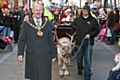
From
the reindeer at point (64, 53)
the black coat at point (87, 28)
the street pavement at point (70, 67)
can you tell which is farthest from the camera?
Result: the street pavement at point (70, 67)

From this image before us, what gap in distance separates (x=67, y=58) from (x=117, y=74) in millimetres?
3362

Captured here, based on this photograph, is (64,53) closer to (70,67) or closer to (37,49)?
(70,67)

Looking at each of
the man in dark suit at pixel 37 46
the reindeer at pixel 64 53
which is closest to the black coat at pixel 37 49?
the man in dark suit at pixel 37 46

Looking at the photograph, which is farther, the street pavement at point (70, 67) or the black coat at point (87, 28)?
the street pavement at point (70, 67)

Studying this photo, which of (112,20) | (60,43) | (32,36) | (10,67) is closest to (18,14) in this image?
(112,20)

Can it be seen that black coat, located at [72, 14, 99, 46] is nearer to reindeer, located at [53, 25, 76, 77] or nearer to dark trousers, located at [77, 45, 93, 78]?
dark trousers, located at [77, 45, 93, 78]

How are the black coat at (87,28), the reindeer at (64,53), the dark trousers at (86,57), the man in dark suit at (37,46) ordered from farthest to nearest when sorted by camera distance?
1. the reindeer at (64,53)
2. the dark trousers at (86,57)
3. the black coat at (87,28)
4. the man in dark suit at (37,46)

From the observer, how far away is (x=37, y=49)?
623 cm

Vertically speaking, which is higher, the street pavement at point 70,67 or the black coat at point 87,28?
the black coat at point 87,28

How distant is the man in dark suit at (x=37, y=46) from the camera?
6.21m

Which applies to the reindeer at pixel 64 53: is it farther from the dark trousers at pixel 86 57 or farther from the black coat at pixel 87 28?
the black coat at pixel 87 28

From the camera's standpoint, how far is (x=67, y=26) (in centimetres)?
1196

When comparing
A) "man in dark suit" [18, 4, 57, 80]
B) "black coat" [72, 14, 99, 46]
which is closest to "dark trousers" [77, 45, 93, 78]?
"black coat" [72, 14, 99, 46]

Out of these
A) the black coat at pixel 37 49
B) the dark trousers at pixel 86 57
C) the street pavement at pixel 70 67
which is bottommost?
→ the street pavement at pixel 70 67
